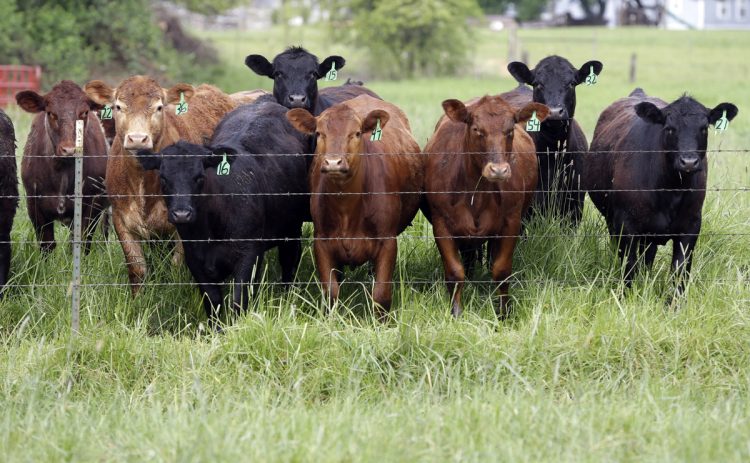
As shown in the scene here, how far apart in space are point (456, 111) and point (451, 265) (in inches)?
43.0

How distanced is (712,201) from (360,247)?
11.0ft

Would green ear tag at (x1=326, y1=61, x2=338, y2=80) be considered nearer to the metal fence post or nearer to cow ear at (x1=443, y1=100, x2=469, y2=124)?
cow ear at (x1=443, y1=100, x2=469, y2=124)

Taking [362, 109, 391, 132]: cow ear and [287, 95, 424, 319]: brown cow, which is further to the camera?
[362, 109, 391, 132]: cow ear

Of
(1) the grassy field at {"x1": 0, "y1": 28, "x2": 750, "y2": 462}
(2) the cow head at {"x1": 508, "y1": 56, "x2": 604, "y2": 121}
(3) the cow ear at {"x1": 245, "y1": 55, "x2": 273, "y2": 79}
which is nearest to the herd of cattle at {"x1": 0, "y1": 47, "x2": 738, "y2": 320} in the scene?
(2) the cow head at {"x1": 508, "y1": 56, "x2": 604, "y2": 121}

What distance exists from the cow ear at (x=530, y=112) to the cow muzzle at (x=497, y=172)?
626mm

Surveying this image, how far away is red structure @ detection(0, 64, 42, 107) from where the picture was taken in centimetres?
2217

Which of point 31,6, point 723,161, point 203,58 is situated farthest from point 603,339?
point 203,58

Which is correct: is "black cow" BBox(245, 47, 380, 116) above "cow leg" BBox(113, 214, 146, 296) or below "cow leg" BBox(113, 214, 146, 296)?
above

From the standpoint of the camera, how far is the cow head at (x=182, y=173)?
23.6 feet

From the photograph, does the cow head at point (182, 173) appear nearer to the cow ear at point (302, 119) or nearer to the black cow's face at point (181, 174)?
the black cow's face at point (181, 174)

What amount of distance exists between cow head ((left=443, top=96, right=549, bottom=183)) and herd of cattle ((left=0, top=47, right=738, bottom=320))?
1cm

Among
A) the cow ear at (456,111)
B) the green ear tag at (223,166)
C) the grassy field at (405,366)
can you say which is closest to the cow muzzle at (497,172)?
the cow ear at (456,111)

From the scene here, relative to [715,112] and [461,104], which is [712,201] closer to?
[715,112]

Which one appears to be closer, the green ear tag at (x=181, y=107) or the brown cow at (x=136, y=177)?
the brown cow at (x=136, y=177)
